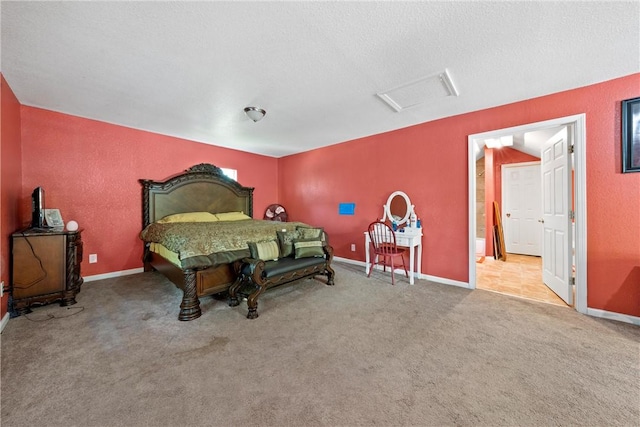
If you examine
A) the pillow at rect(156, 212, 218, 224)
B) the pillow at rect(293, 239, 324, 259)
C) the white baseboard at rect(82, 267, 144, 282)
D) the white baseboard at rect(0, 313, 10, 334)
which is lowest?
the white baseboard at rect(0, 313, 10, 334)

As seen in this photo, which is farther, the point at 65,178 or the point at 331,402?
the point at 65,178

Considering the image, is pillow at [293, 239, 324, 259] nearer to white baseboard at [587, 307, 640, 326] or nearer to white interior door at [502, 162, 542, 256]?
white baseboard at [587, 307, 640, 326]

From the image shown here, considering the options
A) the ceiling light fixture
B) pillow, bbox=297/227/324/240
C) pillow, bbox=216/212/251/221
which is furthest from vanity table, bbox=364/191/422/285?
pillow, bbox=216/212/251/221

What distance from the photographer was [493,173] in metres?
5.42

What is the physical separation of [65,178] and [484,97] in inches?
215

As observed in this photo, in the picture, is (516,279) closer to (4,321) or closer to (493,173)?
(493,173)

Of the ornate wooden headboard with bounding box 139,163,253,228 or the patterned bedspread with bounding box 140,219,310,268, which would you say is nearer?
the patterned bedspread with bounding box 140,219,310,268

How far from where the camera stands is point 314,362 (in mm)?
1642

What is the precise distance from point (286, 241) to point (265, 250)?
37cm

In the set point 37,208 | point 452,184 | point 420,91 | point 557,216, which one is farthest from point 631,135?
point 37,208

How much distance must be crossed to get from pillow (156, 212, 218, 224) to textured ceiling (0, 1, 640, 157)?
5.25 ft

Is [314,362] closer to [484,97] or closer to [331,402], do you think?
[331,402]

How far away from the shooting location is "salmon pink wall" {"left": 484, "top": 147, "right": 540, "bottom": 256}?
5.00 metres

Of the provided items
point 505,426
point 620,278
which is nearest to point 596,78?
point 620,278
